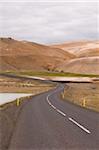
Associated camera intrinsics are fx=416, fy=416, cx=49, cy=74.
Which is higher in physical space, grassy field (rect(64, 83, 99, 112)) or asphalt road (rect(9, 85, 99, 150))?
asphalt road (rect(9, 85, 99, 150))

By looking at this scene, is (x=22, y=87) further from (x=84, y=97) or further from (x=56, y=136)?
(x=56, y=136)

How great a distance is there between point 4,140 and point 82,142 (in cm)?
325

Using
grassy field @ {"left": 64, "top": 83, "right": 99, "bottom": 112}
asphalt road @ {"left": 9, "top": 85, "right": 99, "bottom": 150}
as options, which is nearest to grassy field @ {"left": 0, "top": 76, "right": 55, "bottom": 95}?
grassy field @ {"left": 64, "top": 83, "right": 99, "bottom": 112}

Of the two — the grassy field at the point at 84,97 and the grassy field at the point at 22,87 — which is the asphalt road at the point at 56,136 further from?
the grassy field at the point at 22,87

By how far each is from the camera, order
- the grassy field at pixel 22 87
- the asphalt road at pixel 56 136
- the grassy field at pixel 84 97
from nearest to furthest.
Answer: the asphalt road at pixel 56 136 < the grassy field at pixel 84 97 < the grassy field at pixel 22 87

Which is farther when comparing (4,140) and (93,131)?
(93,131)

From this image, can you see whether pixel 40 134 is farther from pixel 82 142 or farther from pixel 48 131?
pixel 82 142

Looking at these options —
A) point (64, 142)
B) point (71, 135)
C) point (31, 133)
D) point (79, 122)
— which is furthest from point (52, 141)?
point (79, 122)

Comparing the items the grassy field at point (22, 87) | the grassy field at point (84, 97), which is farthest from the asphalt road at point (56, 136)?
the grassy field at point (22, 87)

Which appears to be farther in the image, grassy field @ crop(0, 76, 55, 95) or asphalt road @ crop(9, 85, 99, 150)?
grassy field @ crop(0, 76, 55, 95)

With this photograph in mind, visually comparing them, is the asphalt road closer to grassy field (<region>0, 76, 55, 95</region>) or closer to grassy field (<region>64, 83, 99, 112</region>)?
grassy field (<region>64, 83, 99, 112</region>)

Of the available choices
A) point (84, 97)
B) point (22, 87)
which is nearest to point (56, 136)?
point (84, 97)

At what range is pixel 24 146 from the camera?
15344 millimetres

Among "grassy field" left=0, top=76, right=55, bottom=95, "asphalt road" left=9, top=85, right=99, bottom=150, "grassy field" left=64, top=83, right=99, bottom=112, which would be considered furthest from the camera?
"grassy field" left=0, top=76, right=55, bottom=95
